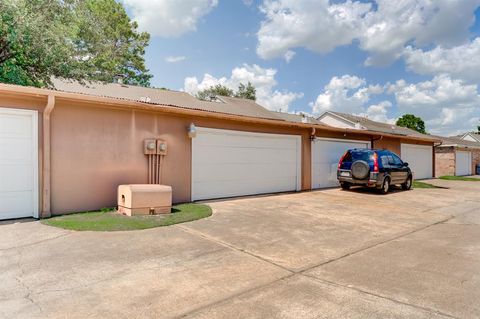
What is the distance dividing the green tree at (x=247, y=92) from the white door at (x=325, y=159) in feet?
106

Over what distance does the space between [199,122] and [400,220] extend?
590 cm

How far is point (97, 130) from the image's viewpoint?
24.0 feet

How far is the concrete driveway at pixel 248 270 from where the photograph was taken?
2.90m

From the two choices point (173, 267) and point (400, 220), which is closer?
point (173, 267)

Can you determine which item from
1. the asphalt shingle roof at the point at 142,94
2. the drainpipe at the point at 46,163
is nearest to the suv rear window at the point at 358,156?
the asphalt shingle roof at the point at 142,94

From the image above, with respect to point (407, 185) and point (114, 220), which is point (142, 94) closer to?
point (114, 220)

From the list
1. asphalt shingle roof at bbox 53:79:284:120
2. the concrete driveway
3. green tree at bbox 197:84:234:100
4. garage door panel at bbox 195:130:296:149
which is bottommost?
the concrete driveway

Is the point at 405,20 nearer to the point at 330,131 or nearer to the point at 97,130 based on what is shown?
the point at 330,131

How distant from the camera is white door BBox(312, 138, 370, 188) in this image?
1286 cm

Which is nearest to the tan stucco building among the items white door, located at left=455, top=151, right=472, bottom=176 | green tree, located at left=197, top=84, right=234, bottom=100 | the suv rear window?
the suv rear window

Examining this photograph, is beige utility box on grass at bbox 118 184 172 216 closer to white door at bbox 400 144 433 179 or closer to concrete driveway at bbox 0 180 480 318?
concrete driveway at bbox 0 180 480 318

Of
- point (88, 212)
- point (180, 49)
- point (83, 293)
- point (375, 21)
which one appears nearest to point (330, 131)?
point (375, 21)

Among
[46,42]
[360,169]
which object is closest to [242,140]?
[360,169]

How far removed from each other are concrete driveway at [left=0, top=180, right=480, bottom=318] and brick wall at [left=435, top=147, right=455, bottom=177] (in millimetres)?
20656
